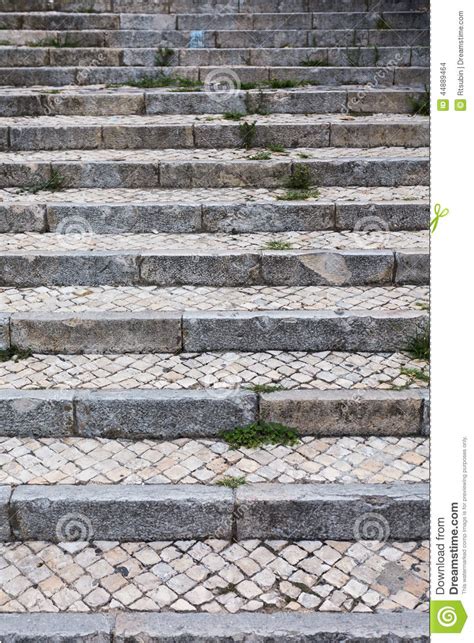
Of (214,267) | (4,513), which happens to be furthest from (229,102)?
(4,513)

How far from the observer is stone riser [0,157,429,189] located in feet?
22.7

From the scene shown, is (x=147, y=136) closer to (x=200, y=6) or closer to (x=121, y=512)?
(x=200, y=6)

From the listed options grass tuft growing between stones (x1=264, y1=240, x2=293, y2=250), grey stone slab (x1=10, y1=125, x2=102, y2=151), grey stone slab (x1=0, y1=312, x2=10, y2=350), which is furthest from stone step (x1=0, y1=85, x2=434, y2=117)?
grey stone slab (x1=0, y1=312, x2=10, y2=350)

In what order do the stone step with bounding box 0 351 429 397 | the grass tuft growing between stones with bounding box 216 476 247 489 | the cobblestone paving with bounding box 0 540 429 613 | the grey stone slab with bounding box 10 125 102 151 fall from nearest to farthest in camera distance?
the cobblestone paving with bounding box 0 540 429 613 → the grass tuft growing between stones with bounding box 216 476 247 489 → the stone step with bounding box 0 351 429 397 → the grey stone slab with bounding box 10 125 102 151

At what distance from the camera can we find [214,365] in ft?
16.2

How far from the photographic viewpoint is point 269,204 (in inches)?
250

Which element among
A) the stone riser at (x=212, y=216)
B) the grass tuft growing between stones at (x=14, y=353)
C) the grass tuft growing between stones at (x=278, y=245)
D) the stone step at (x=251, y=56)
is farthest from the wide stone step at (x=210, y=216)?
the stone step at (x=251, y=56)

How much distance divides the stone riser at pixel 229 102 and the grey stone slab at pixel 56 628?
20.9ft

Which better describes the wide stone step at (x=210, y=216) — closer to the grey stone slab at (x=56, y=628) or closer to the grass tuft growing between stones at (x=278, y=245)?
the grass tuft growing between stones at (x=278, y=245)

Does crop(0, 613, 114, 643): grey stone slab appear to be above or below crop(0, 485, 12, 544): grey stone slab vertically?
below

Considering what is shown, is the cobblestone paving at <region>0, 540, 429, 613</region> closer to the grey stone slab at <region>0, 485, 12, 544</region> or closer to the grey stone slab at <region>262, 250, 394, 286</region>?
the grey stone slab at <region>0, 485, 12, 544</region>

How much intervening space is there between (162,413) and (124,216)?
2457mm

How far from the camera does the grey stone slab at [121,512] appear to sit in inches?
156
